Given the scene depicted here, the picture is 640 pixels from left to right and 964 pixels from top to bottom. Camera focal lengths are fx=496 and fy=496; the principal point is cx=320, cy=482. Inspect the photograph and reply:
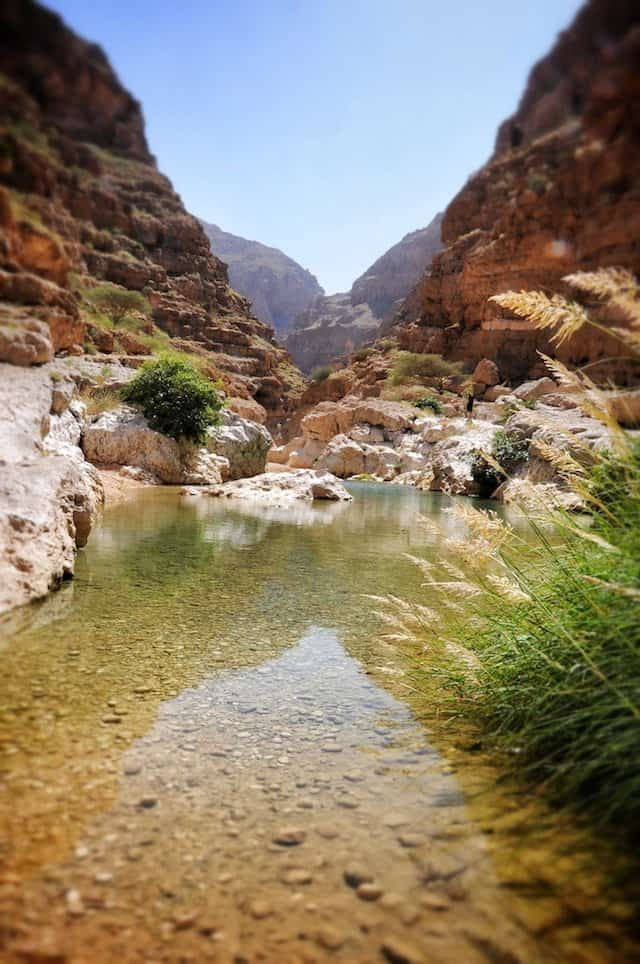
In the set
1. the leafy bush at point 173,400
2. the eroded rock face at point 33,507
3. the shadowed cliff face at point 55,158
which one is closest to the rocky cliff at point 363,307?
the leafy bush at point 173,400

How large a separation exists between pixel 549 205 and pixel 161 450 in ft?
69.6

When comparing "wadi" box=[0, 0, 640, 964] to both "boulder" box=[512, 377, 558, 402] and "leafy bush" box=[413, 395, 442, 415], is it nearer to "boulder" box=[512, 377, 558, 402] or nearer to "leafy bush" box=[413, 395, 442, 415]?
"boulder" box=[512, 377, 558, 402]

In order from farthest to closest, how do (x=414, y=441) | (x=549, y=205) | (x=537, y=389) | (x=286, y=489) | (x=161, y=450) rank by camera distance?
1. (x=537, y=389)
2. (x=414, y=441)
3. (x=549, y=205)
4. (x=161, y=450)
5. (x=286, y=489)

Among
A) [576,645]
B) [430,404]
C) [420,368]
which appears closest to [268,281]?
[420,368]

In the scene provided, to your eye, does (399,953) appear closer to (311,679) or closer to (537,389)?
(311,679)

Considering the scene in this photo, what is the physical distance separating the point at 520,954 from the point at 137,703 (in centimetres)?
168

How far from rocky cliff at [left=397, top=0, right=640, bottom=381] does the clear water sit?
197cm

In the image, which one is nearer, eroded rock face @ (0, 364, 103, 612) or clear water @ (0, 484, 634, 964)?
clear water @ (0, 484, 634, 964)

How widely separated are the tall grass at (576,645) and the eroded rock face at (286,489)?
995 centimetres

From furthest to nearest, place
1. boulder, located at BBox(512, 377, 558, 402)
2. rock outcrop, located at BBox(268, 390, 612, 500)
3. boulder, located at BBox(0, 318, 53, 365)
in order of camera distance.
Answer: boulder, located at BBox(512, 377, 558, 402), rock outcrop, located at BBox(268, 390, 612, 500), boulder, located at BBox(0, 318, 53, 365)

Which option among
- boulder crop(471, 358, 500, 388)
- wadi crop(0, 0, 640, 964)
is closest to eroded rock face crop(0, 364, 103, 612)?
wadi crop(0, 0, 640, 964)

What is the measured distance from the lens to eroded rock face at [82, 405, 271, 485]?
13.3 m

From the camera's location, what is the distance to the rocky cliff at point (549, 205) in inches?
174

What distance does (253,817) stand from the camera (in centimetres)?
148
